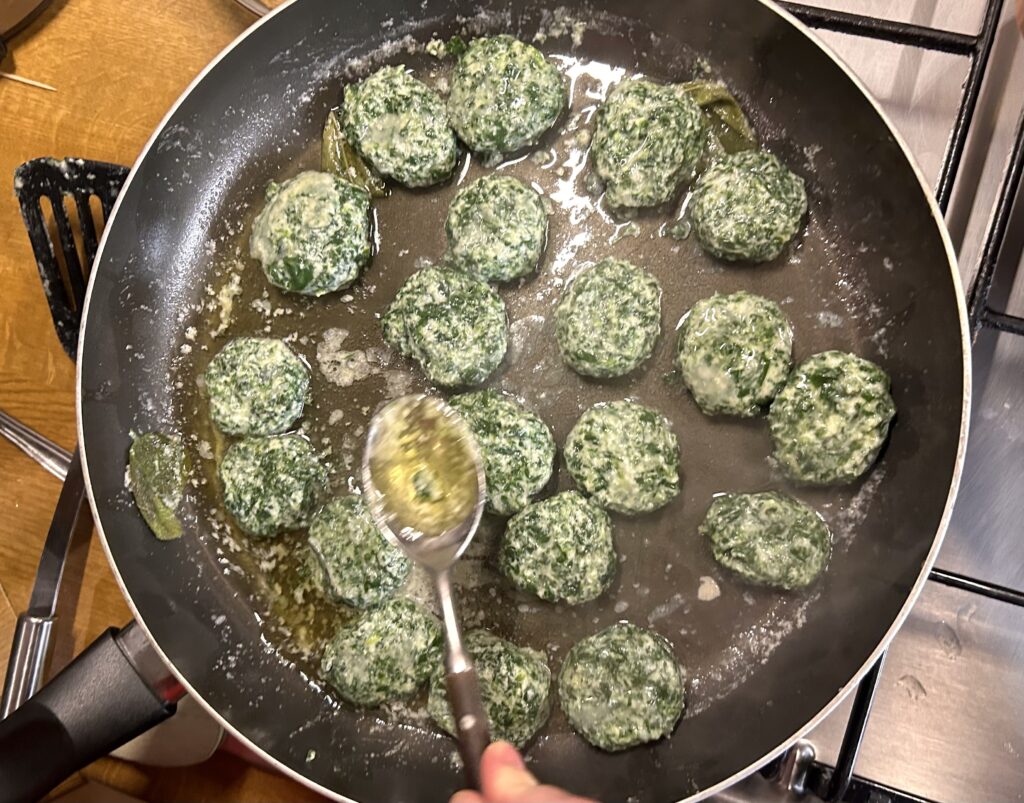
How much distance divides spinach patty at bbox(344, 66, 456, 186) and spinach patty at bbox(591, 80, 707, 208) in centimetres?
35

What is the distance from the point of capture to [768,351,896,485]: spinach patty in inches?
59.0

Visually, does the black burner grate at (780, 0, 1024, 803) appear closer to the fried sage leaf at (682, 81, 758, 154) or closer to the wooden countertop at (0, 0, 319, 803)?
the fried sage leaf at (682, 81, 758, 154)

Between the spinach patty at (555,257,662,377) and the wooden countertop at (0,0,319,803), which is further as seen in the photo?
the wooden countertop at (0,0,319,803)

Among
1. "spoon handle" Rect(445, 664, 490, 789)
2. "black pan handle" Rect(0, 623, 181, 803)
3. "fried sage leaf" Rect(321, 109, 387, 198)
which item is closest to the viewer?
"spoon handle" Rect(445, 664, 490, 789)

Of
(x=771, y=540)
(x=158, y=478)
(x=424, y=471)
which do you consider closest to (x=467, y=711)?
(x=424, y=471)

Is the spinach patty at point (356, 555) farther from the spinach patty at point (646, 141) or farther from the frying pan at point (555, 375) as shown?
the spinach patty at point (646, 141)

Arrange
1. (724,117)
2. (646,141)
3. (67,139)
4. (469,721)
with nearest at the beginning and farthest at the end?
1. (469,721)
2. (646,141)
3. (724,117)
4. (67,139)

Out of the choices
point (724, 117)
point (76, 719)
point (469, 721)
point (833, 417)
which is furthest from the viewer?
point (724, 117)

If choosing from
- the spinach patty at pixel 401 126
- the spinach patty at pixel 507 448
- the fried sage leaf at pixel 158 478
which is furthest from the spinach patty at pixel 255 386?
the spinach patty at pixel 401 126

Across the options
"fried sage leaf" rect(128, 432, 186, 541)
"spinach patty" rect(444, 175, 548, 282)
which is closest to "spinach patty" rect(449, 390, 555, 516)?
"spinach patty" rect(444, 175, 548, 282)

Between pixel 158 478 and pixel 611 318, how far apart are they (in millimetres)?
1044

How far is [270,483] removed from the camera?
164 centimetres

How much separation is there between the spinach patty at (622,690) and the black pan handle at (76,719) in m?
0.78

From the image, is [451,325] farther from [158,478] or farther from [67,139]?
[67,139]
